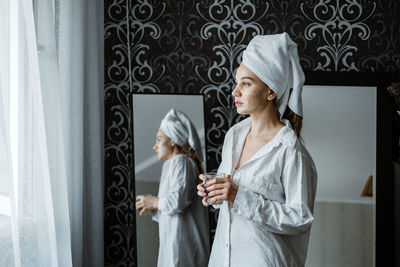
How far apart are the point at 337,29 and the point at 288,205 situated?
1393 millimetres

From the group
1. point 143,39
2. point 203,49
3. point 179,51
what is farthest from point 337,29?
point 143,39

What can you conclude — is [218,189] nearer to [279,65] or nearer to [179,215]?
[279,65]

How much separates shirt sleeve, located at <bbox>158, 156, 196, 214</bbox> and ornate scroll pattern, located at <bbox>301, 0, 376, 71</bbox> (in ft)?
3.29

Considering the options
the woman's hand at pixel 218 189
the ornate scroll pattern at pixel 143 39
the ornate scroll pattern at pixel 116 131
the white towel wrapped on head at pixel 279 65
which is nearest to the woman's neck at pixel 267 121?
the white towel wrapped on head at pixel 279 65

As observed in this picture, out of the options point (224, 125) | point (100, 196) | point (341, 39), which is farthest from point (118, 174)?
point (341, 39)

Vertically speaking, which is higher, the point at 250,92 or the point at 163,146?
the point at 250,92

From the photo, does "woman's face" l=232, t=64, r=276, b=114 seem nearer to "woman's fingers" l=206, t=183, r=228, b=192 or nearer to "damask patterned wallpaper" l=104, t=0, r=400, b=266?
"woman's fingers" l=206, t=183, r=228, b=192

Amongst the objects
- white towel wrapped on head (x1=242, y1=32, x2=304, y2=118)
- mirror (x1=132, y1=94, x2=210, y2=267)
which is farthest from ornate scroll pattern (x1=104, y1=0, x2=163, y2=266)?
white towel wrapped on head (x1=242, y1=32, x2=304, y2=118)

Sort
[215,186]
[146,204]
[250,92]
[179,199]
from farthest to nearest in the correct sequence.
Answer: [146,204] < [179,199] < [250,92] < [215,186]

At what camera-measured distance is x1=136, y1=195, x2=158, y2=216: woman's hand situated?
2670 millimetres

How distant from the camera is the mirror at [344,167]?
2693 mm

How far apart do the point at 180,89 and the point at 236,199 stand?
1.17 meters

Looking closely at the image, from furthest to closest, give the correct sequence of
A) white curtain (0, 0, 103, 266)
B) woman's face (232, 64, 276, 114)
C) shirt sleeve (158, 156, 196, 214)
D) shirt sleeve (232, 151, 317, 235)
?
shirt sleeve (158, 156, 196, 214) < woman's face (232, 64, 276, 114) < shirt sleeve (232, 151, 317, 235) < white curtain (0, 0, 103, 266)

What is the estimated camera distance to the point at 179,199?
259 cm
